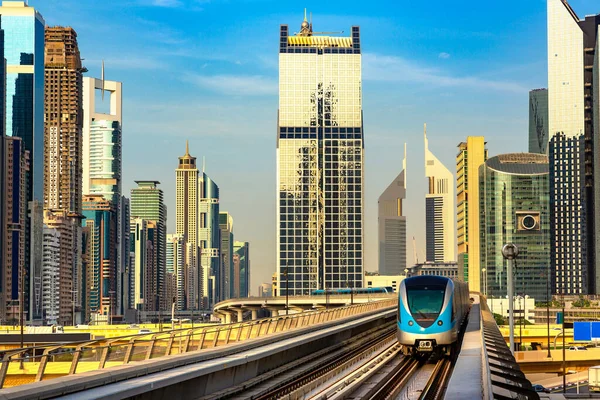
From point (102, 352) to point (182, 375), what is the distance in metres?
2.25

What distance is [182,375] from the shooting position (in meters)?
22.0

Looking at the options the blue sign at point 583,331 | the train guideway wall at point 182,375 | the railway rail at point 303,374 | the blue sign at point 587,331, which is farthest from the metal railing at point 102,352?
the blue sign at point 583,331

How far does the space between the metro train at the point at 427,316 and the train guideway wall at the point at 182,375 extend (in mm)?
4067

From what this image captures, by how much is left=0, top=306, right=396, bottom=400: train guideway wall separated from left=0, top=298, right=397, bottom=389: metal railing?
24 cm

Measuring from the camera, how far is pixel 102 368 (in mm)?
20312

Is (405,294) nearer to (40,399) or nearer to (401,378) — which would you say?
(401,378)

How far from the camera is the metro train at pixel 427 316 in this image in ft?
130

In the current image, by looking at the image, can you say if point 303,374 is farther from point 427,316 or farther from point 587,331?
point 587,331

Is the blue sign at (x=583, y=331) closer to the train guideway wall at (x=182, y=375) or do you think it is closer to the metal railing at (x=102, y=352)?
the train guideway wall at (x=182, y=375)

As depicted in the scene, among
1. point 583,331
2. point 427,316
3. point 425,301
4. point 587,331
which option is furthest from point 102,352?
point 583,331

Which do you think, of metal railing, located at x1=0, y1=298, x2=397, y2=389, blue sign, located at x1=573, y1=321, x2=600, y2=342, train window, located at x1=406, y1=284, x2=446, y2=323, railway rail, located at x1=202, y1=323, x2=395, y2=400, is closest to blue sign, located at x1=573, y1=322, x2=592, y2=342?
blue sign, located at x1=573, y1=321, x2=600, y2=342

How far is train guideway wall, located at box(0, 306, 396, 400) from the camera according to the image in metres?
17.7

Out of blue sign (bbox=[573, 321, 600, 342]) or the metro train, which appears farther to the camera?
blue sign (bbox=[573, 321, 600, 342])

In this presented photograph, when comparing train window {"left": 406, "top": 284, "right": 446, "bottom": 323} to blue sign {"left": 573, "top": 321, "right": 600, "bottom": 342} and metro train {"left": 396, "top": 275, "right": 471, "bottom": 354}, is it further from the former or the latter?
blue sign {"left": 573, "top": 321, "right": 600, "bottom": 342}
